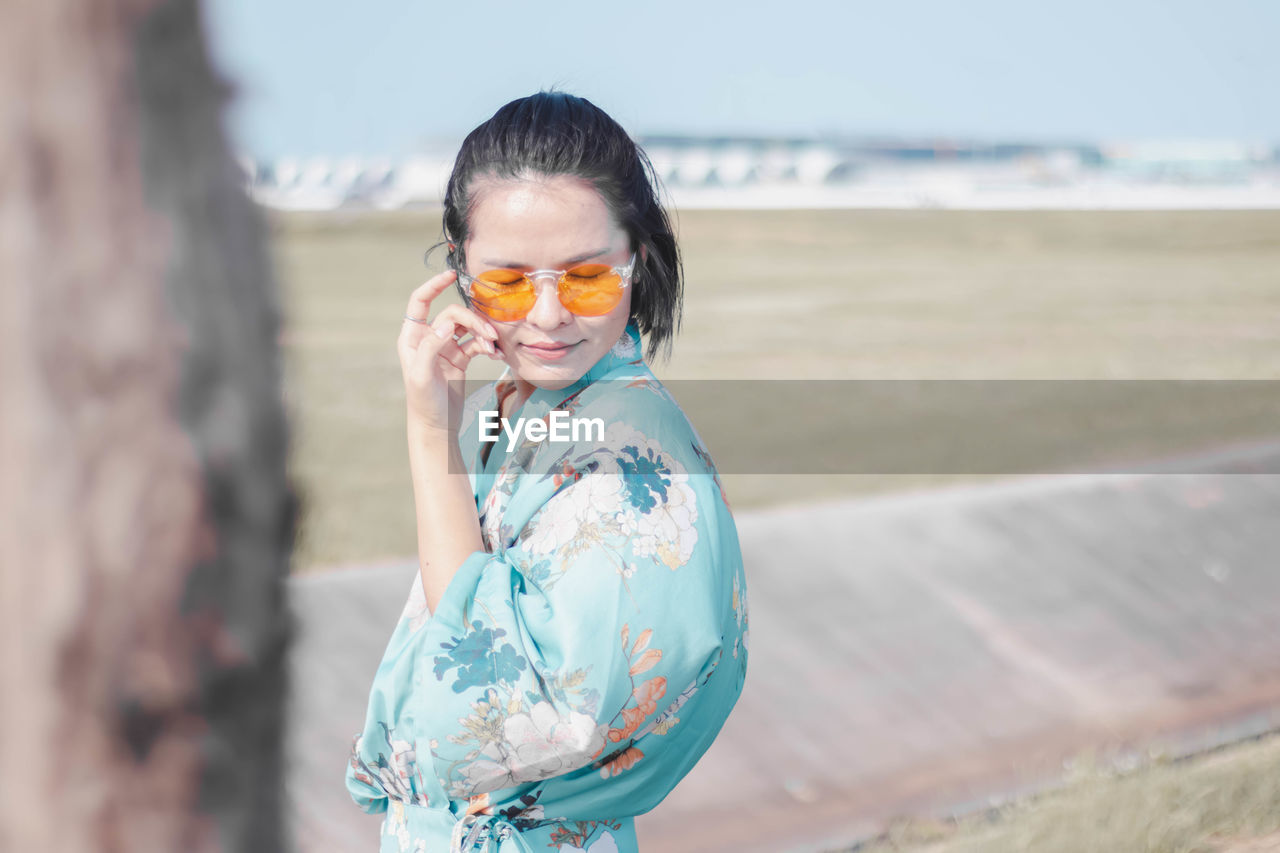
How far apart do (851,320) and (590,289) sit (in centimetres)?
1750

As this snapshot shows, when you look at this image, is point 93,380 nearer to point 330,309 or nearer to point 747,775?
point 747,775

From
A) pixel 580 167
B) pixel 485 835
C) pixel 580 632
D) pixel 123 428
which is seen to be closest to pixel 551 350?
pixel 580 167

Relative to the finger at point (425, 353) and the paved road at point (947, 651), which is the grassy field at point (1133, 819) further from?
the finger at point (425, 353)

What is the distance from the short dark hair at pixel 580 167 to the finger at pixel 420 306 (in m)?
0.07

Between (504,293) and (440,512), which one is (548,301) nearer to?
(504,293)

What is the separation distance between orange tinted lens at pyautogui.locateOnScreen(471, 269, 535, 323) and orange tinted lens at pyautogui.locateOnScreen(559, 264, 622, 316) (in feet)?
0.14

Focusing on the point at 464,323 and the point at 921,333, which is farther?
the point at 921,333

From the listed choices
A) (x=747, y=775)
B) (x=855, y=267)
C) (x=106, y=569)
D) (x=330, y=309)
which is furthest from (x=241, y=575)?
(x=855, y=267)

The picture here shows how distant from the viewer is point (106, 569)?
0.79 meters

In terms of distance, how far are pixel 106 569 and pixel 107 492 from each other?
5 centimetres

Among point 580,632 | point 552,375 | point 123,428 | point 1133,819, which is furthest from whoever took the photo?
point 1133,819

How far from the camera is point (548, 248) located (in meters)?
1.47

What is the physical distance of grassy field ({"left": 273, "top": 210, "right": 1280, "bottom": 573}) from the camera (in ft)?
26.5

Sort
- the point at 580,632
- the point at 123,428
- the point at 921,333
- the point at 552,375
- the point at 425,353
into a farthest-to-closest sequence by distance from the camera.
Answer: the point at 921,333, the point at 552,375, the point at 425,353, the point at 580,632, the point at 123,428
